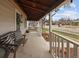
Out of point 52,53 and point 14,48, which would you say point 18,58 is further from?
point 52,53

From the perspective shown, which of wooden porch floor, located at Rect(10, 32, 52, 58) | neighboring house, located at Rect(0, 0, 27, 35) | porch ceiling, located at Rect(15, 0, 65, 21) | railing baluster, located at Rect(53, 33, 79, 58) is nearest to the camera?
railing baluster, located at Rect(53, 33, 79, 58)

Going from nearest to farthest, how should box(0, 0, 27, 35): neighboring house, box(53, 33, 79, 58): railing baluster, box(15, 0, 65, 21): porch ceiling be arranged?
box(53, 33, 79, 58): railing baluster, box(0, 0, 27, 35): neighboring house, box(15, 0, 65, 21): porch ceiling

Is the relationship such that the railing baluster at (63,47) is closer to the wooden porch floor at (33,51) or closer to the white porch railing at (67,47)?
the white porch railing at (67,47)

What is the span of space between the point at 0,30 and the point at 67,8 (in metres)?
21.7

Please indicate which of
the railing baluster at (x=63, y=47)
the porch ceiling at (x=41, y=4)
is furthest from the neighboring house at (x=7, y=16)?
the railing baluster at (x=63, y=47)

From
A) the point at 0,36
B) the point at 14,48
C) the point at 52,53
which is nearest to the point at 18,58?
the point at 14,48

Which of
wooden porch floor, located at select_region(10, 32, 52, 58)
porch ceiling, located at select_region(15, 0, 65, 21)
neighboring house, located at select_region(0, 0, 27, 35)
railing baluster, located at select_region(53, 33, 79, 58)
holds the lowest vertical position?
wooden porch floor, located at select_region(10, 32, 52, 58)

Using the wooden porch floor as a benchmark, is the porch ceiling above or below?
above

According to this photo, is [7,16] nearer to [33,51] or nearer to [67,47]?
[33,51]

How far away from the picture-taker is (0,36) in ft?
14.3

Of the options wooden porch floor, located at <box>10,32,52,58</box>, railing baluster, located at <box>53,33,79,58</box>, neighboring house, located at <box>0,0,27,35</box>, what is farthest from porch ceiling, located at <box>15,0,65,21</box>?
wooden porch floor, located at <box>10,32,52,58</box>

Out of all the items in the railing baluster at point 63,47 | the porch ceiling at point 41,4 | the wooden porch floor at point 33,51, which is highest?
the porch ceiling at point 41,4

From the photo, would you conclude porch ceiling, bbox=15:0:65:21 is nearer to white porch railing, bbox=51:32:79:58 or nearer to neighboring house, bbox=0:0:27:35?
neighboring house, bbox=0:0:27:35

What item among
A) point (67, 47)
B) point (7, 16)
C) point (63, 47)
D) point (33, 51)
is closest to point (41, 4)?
point (7, 16)
